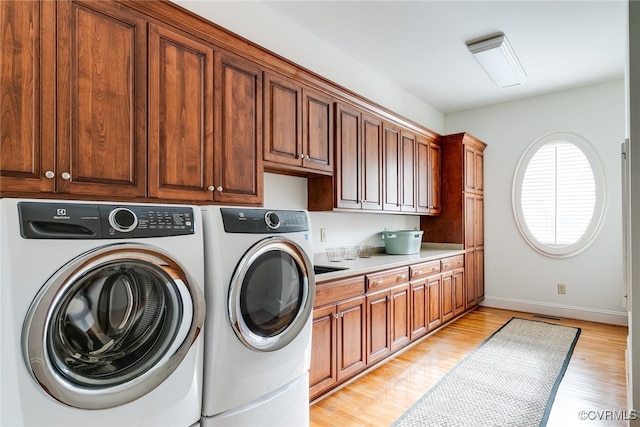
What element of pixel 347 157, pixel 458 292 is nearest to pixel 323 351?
pixel 347 157

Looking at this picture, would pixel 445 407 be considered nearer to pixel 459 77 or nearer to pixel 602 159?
pixel 459 77

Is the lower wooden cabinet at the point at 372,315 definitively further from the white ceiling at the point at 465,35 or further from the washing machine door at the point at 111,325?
the white ceiling at the point at 465,35

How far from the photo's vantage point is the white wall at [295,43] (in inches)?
96.9

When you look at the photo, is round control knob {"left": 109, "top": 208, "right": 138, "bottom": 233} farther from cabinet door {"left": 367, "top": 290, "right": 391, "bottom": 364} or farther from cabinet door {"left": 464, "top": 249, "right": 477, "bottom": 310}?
cabinet door {"left": 464, "top": 249, "right": 477, "bottom": 310}

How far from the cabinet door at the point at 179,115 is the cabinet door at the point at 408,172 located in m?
2.34

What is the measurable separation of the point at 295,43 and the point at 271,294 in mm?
2147

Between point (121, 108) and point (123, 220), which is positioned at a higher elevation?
point (121, 108)

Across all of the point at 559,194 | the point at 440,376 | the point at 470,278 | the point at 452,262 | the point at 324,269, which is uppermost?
the point at 559,194

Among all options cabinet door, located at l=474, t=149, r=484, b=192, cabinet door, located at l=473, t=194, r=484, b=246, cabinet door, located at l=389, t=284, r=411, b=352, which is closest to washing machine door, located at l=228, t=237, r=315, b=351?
cabinet door, located at l=389, t=284, r=411, b=352

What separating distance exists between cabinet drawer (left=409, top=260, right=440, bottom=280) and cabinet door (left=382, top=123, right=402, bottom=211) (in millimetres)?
619

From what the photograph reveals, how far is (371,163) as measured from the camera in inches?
130

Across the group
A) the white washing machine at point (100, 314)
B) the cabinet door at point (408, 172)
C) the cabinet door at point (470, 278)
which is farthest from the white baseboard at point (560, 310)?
the white washing machine at point (100, 314)

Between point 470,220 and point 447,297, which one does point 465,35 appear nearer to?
point 470,220

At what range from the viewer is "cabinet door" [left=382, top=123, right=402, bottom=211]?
352 centimetres
